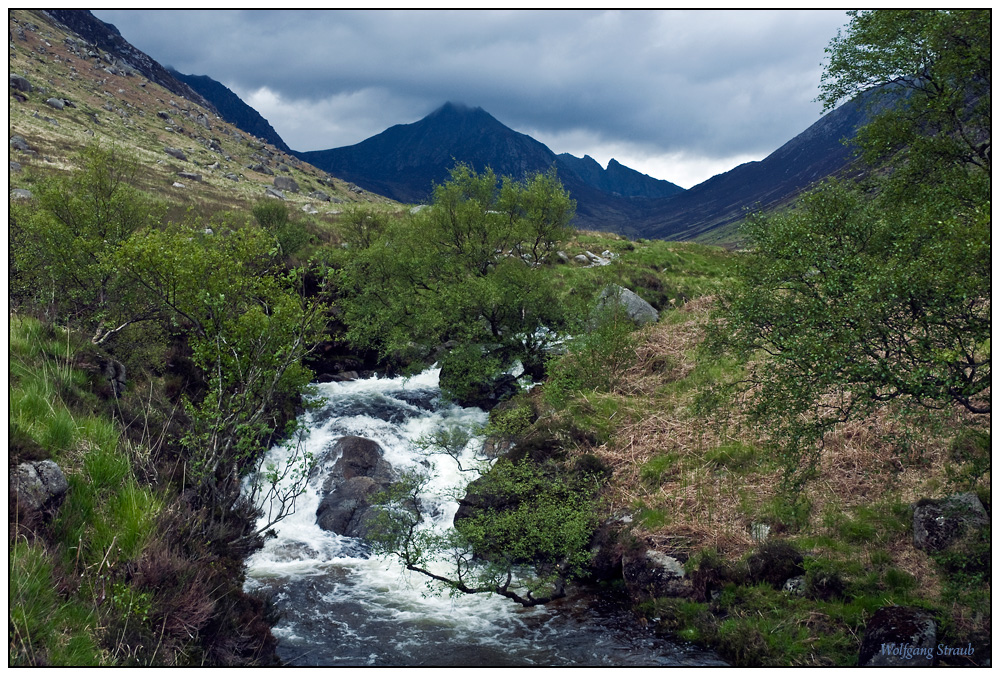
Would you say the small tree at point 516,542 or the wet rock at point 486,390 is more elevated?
the wet rock at point 486,390

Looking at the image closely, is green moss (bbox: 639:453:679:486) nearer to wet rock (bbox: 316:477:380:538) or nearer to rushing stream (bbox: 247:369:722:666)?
rushing stream (bbox: 247:369:722:666)

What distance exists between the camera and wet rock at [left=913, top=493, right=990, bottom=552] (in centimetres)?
1141

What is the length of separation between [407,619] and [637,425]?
1113cm

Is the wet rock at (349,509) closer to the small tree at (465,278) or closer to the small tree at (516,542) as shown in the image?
the small tree at (516,542)

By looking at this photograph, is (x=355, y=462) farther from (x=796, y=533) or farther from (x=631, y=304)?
(x=631, y=304)

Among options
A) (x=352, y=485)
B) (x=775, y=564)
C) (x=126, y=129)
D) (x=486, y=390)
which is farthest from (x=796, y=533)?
(x=126, y=129)

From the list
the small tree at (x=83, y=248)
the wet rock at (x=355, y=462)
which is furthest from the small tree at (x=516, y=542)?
the small tree at (x=83, y=248)

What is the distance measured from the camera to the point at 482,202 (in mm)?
37531

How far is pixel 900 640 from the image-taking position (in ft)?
32.4

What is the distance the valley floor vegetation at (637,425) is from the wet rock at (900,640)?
1.20 ft

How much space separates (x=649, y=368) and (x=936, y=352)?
17.5m

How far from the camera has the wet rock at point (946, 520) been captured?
1141cm

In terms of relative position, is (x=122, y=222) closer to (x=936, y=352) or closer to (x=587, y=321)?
(x=587, y=321)

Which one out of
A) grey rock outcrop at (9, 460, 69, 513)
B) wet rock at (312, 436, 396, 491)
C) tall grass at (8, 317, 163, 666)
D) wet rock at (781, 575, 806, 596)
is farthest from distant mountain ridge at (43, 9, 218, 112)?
wet rock at (781, 575, 806, 596)
